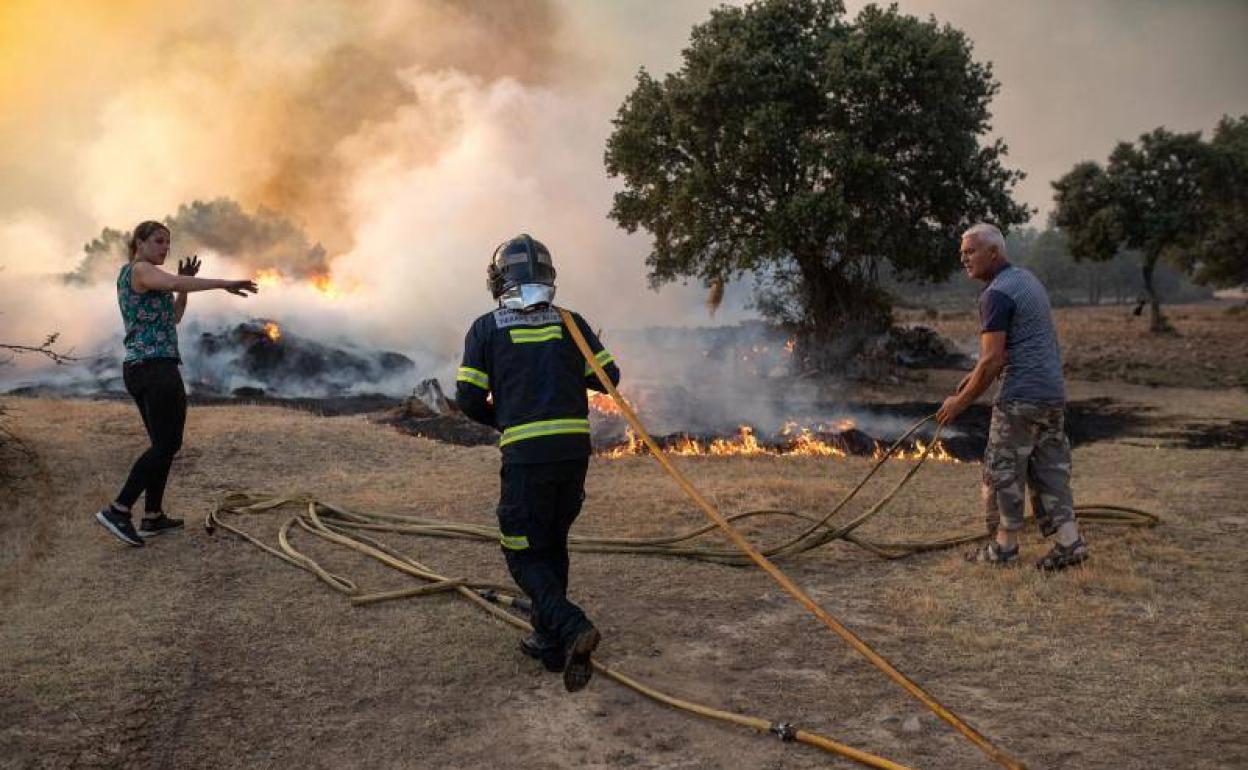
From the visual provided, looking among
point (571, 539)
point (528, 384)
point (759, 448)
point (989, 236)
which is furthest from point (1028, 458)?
point (759, 448)

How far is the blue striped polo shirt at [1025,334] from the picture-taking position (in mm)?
5945

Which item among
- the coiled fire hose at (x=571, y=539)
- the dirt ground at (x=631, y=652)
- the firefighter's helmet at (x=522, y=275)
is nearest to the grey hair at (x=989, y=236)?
the coiled fire hose at (x=571, y=539)

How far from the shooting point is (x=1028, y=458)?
613 cm

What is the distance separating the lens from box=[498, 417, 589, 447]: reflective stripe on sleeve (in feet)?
14.4

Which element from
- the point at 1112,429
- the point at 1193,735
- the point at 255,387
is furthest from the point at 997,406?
the point at 255,387

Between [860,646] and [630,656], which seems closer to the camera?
[860,646]

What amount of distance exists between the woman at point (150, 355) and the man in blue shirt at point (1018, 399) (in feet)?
17.8

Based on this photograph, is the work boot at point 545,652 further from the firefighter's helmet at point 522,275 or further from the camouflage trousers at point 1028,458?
the camouflage trousers at point 1028,458

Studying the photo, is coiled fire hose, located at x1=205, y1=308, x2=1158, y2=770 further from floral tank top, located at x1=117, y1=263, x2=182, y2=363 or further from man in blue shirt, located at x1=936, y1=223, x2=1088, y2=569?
floral tank top, located at x1=117, y1=263, x2=182, y2=363

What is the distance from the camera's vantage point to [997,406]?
6207 millimetres

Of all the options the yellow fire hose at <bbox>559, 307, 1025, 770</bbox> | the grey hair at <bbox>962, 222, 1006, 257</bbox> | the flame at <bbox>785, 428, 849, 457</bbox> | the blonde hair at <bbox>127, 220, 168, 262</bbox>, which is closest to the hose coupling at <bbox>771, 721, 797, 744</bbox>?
the yellow fire hose at <bbox>559, 307, 1025, 770</bbox>

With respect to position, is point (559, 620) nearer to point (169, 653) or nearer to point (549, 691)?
point (549, 691)

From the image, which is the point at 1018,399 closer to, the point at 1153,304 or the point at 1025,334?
the point at 1025,334

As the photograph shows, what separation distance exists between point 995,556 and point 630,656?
10.1 feet
